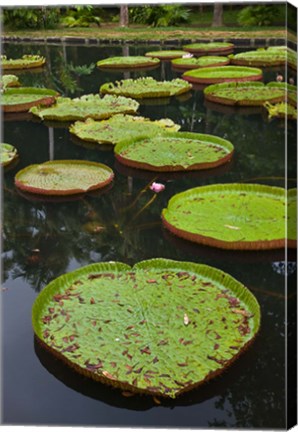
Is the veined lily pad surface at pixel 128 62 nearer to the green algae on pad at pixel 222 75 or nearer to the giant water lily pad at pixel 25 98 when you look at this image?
the green algae on pad at pixel 222 75

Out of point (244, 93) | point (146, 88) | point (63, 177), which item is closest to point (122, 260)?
point (63, 177)

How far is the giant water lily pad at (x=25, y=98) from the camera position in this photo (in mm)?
3685

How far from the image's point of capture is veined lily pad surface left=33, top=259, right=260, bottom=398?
3.64 feet

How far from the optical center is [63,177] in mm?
2377

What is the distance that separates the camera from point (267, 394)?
1.03 m

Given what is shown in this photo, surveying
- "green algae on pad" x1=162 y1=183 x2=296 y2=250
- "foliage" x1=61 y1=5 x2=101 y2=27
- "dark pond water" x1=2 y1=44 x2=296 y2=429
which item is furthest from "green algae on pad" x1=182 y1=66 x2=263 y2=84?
"foliage" x1=61 y1=5 x2=101 y2=27

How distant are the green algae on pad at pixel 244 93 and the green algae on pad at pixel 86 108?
62 cm

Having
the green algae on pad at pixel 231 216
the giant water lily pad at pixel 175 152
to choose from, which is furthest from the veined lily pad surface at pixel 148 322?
the giant water lily pad at pixel 175 152

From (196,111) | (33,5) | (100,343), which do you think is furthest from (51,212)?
(196,111)

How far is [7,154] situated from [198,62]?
3.29m

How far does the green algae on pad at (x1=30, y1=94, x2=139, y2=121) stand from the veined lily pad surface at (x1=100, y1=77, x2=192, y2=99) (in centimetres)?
30

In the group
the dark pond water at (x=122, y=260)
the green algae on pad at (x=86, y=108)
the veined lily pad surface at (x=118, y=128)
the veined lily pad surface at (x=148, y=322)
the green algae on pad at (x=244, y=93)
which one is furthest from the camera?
the green algae on pad at (x=244, y=93)

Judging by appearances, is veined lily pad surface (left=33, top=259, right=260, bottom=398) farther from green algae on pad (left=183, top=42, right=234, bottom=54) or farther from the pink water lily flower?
green algae on pad (left=183, top=42, right=234, bottom=54)

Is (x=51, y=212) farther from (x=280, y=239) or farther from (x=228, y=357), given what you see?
(x=228, y=357)
